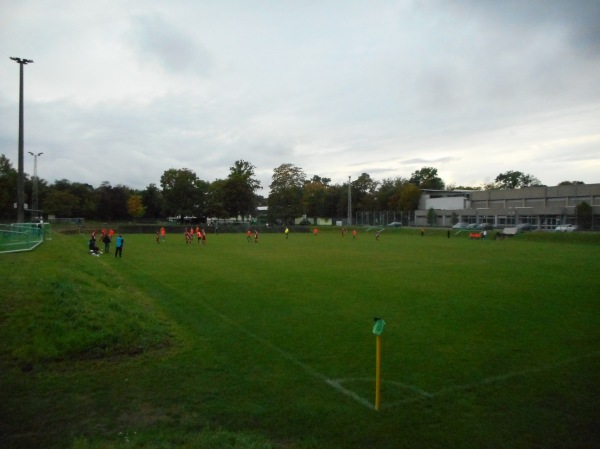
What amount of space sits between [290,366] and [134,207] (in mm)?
99905

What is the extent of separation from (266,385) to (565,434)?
150 inches

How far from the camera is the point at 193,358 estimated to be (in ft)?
26.7

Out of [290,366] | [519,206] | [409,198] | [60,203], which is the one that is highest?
[409,198]

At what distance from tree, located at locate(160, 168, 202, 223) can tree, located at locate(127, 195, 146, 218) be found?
33.8 feet

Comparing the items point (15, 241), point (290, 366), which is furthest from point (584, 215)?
point (290, 366)

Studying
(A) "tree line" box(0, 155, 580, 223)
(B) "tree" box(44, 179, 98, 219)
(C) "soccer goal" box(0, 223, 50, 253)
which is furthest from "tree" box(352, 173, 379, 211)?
(C) "soccer goal" box(0, 223, 50, 253)

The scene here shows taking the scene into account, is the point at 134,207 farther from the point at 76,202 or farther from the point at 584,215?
the point at 584,215

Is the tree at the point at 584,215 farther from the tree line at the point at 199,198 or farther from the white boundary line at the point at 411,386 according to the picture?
the white boundary line at the point at 411,386

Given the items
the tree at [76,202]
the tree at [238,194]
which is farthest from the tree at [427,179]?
the tree at [76,202]

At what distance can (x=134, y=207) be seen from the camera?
101m

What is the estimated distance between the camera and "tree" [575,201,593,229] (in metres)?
58.1

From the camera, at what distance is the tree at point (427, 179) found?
407 feet

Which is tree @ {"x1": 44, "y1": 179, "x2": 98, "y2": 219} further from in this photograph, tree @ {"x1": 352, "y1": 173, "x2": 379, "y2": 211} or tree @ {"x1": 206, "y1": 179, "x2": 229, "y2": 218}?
tree @ {"x1": 352, "y1": 173, "x2": 379, "y2": 211}

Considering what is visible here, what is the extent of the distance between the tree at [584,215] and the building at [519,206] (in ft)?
2.00
